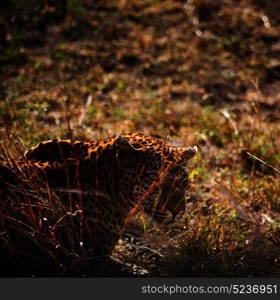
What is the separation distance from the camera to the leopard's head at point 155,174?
445 cm

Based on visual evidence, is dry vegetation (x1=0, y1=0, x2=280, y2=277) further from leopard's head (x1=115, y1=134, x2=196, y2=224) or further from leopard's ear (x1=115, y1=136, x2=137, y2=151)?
leopard's ear (x1=115, y1=136, x2=137, y2=151)

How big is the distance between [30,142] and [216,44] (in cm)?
470

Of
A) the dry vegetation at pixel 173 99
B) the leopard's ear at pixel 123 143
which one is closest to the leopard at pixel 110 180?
the leopard's ear at pixel 123 143

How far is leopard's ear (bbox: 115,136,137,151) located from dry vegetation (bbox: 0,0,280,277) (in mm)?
646

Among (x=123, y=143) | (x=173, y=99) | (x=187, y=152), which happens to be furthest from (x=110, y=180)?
(x=173, y=99)

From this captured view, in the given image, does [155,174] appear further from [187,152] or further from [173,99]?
[173,99]

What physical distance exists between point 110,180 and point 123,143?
1.03 ft

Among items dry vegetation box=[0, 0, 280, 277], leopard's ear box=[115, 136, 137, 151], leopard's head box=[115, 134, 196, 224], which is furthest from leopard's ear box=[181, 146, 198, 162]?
leopard's ear box=[115, 136, 137, 151]

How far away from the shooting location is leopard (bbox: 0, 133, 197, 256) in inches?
171

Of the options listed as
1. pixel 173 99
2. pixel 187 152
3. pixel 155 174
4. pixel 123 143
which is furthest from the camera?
pixel 173 99

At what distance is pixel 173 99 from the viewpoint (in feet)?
27.9

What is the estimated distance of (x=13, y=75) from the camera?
8.66 meters

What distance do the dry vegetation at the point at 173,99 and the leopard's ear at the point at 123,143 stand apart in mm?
646

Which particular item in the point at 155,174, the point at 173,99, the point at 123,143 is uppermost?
the point at 123,143
